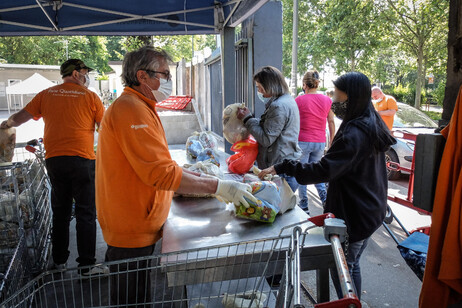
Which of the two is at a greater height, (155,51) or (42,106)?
(155,51)

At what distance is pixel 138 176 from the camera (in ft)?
6.95

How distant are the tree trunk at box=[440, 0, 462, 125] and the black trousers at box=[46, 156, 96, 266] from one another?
11.2 feet

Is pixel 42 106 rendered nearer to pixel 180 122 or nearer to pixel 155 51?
pixel 155 51

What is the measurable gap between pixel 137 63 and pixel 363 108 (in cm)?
157

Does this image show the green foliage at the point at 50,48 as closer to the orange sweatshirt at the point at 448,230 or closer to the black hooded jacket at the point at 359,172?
the black hooded jacket at the point at 359,172

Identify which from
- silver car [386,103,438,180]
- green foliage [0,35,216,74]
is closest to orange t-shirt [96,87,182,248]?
silver car [386,103,438,180]

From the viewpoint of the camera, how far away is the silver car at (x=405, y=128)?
7943 millimetres

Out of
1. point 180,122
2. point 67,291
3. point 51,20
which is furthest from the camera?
point 180,122

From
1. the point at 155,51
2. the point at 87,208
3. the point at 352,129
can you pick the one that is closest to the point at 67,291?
the point at 87,208

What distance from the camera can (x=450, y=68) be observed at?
6.34ft

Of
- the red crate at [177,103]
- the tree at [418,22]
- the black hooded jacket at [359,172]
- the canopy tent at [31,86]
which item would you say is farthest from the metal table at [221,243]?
the canopy tent at [31,86]

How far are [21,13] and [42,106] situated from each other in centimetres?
262

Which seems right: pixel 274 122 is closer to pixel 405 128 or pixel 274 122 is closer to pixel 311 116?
pixel 311 116

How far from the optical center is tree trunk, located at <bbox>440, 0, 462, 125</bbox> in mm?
1827
